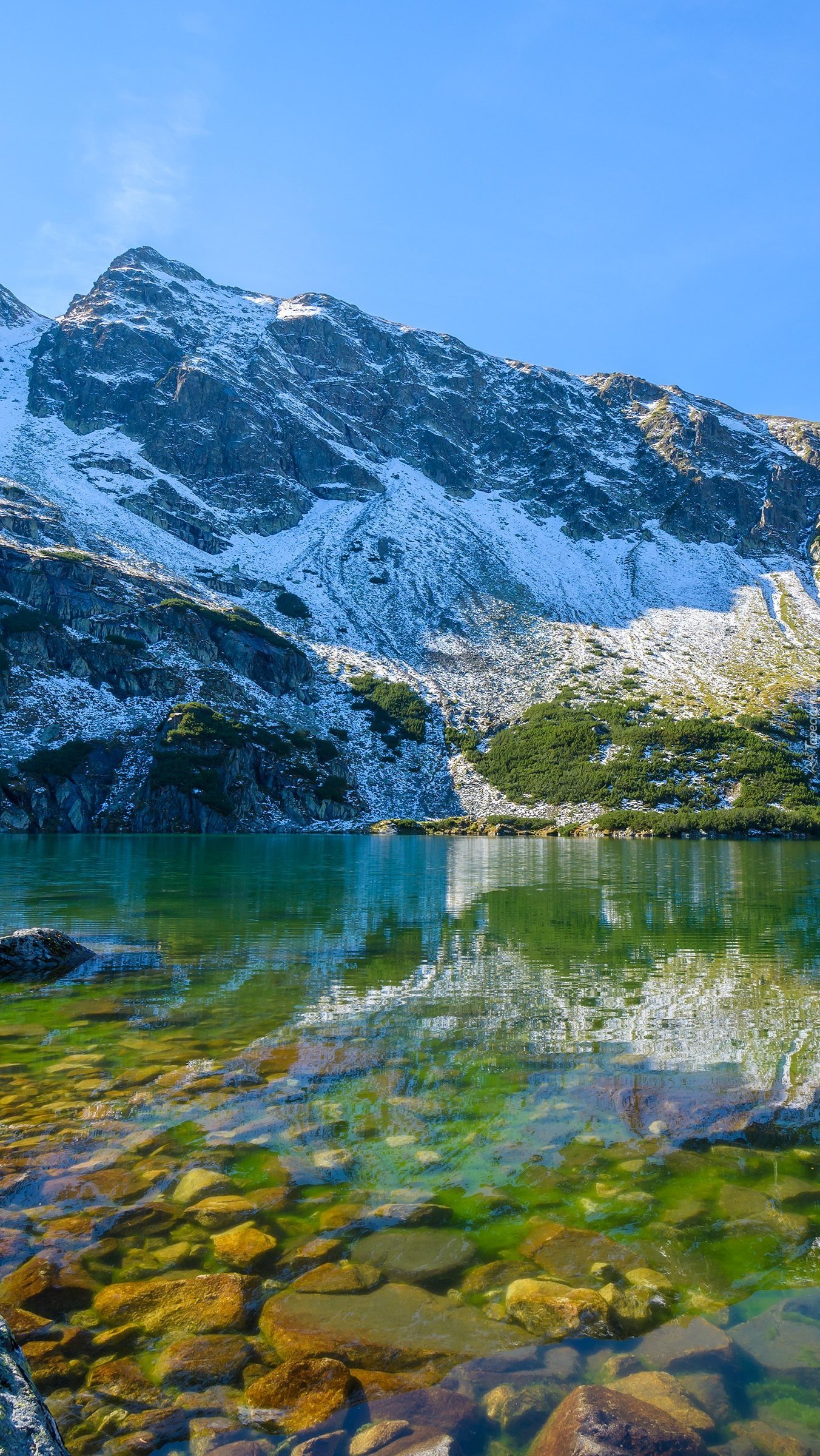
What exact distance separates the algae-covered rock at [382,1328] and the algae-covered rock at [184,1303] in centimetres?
23

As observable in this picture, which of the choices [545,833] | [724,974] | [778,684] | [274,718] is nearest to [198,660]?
[274,718]

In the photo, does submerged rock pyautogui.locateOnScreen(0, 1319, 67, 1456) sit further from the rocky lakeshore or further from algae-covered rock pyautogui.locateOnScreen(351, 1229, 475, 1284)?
algae-covered rock pyautogui.locateOnScreen(351, 1229, 475, 1284)

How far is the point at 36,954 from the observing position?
16906 millimetres

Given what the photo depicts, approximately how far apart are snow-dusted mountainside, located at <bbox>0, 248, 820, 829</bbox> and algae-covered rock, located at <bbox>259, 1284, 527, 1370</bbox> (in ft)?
284

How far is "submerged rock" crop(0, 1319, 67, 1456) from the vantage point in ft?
9.46

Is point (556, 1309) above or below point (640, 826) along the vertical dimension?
above

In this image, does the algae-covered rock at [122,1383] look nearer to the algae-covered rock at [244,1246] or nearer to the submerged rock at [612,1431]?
the algae-covered rock at [244,1246]

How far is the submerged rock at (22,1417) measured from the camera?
9.46ft

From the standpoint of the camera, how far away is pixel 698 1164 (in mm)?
7227

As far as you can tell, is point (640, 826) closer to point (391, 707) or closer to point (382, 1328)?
point (391, 707)

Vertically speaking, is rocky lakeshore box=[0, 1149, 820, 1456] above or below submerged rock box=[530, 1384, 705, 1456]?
below

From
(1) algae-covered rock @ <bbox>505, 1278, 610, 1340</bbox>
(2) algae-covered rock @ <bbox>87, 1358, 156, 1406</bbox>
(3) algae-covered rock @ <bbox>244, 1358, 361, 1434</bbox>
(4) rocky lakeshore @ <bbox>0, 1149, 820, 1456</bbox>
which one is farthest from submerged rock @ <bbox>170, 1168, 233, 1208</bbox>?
(1) algae-covered rock @ <bbox>505, 1278, 610, 1340</bbox>

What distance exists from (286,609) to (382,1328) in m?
152

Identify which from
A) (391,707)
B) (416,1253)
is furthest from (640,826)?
(416,1253)
